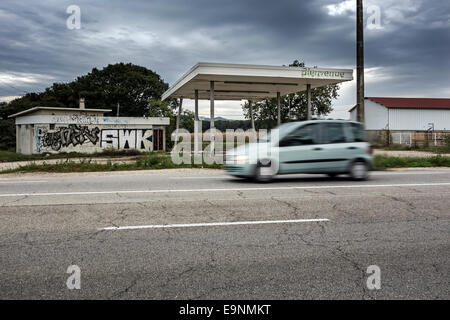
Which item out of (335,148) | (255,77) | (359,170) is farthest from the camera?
(255,77)

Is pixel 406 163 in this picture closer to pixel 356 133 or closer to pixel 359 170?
pixel 356 133

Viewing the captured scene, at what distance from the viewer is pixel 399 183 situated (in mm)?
11234

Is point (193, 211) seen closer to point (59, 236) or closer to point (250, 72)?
point (59, 236)

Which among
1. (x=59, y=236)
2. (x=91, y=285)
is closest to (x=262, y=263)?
(x=91, y=285)

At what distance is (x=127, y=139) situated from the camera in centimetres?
3023

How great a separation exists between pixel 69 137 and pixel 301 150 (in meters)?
22.7

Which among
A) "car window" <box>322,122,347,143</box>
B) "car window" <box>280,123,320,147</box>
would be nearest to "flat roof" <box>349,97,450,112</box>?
"car window" <box>322,122,347,143</box>

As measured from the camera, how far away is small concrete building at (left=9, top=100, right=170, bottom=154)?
29125 mm

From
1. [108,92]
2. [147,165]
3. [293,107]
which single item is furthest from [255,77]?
[108,92]

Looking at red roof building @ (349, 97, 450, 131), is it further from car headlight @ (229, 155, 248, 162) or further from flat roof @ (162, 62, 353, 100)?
car headlight @ (229, 155, 248, 162)

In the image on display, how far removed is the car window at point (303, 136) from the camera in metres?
11.3

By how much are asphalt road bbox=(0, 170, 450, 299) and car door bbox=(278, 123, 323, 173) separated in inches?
85.0

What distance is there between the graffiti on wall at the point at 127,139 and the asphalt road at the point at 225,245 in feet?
69.3

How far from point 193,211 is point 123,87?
5703 cm
